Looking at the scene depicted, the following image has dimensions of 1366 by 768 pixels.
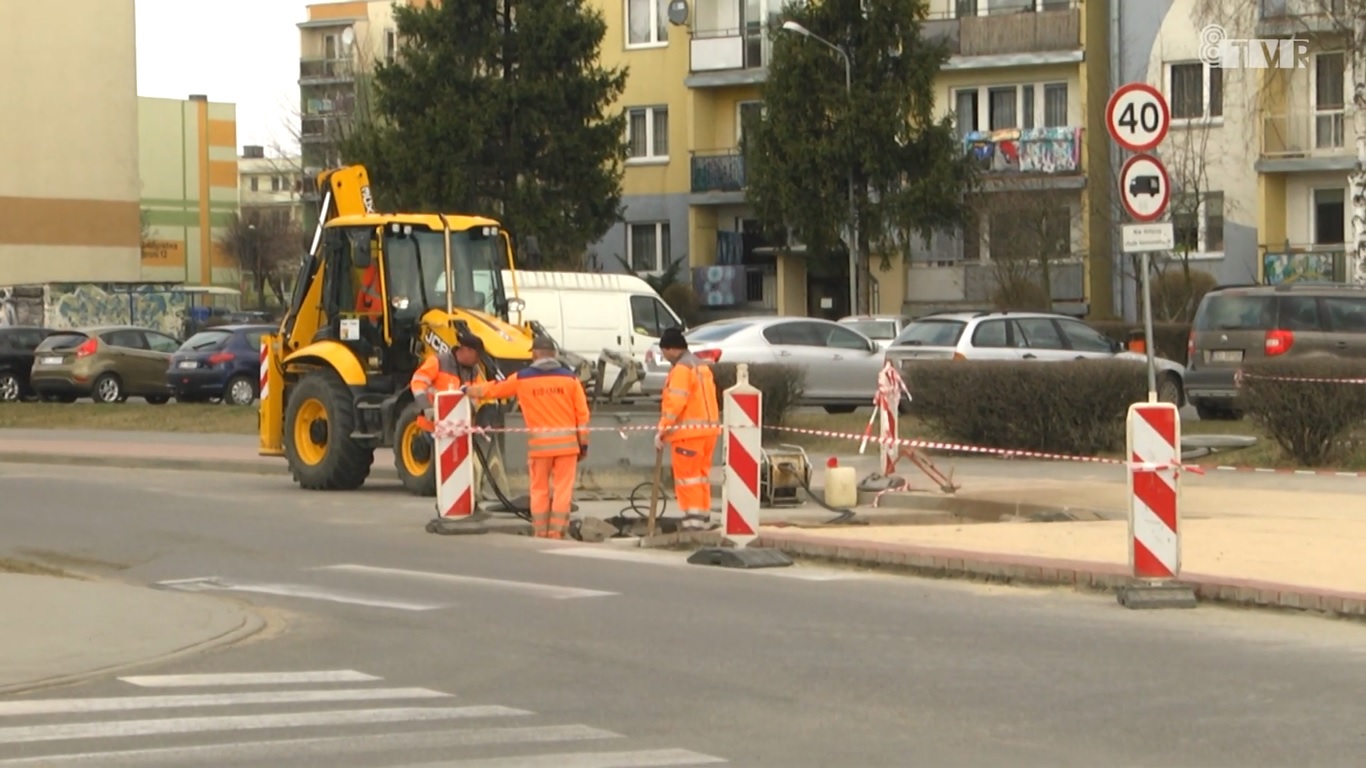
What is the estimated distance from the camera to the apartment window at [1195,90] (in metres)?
49.3

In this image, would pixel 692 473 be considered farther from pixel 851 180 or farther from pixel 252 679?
pixel 851 180

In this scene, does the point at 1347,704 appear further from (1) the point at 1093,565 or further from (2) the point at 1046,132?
(2) the point at 1046,132

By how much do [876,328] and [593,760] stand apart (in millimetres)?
30515

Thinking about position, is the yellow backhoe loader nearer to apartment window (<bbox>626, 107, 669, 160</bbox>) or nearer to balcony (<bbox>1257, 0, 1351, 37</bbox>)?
balcony (<bbox>1257, 0, 1351, 37</bbox>)

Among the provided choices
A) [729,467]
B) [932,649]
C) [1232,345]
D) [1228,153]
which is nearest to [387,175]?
[1228,153]

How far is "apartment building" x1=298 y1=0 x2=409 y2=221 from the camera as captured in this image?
6362 cm

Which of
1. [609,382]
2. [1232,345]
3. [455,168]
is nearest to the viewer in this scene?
[609,382]

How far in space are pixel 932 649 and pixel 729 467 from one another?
4.62m

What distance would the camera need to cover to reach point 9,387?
43188mm

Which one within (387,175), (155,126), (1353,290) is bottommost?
(1353,290)

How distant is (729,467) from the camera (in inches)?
592

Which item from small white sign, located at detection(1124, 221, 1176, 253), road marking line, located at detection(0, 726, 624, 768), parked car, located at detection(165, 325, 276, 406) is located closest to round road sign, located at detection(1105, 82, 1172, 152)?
small white sign, located at detection(1124, 221, 1176, 253)

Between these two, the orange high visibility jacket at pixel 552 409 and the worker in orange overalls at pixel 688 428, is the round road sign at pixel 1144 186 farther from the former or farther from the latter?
the orange high visibility jacket at pixel 552 409

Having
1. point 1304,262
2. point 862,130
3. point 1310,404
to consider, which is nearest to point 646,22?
point 862,130
